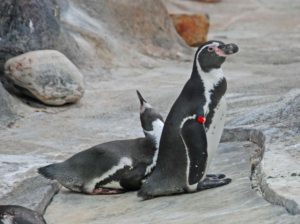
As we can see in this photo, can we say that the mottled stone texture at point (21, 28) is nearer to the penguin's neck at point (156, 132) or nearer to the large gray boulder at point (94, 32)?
the large gray boulder at point (94, 32)

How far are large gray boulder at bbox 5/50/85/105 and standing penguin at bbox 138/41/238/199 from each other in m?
4.46

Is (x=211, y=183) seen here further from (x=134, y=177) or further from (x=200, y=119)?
(x=134, y=177)

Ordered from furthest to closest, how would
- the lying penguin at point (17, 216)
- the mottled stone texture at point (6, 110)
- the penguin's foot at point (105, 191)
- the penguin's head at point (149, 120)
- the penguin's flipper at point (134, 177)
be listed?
the mottled stone texture at point (6, 110) → the penguin's head at point (149, 120) → the penguin's foot at point (105, 191) → the penguin's flipper at point (134, 177) → the lying penguin at point (17, 216)

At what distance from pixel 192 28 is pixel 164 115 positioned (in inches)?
299

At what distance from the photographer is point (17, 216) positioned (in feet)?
9.31

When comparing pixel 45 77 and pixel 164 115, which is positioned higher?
pixel 45 77

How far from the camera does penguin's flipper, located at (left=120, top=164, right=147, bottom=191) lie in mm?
3742

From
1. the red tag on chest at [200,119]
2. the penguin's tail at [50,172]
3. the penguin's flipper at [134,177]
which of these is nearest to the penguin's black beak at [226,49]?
the red tag on chest at [200,119]

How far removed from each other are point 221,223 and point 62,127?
4428mm

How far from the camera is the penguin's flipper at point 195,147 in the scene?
3223 mm

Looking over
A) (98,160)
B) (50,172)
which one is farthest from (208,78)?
(50,172)

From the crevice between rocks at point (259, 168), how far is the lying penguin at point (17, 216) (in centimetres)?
144

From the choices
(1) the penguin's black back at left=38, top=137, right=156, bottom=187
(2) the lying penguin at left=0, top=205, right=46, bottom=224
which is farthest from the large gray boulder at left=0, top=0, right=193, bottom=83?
(2) the lying penguin at left=0, top=205, right=46, bottom=224

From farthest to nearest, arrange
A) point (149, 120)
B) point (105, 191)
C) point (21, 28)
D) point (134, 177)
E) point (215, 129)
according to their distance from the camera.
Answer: point (21, 28) < point (149, 120) < point (105, 191) < point (134, 177) < point (215, 129)
